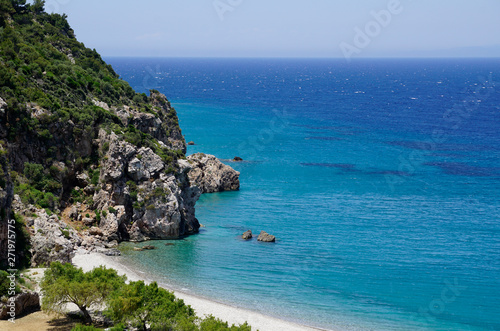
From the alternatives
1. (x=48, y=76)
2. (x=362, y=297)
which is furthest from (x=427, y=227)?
(x=48, y=76)

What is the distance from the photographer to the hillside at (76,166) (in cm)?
4941

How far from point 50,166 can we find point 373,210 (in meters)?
43.9

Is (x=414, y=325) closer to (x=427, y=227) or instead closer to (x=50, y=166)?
(x=427, y=227)

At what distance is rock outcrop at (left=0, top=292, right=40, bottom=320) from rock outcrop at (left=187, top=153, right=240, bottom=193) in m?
46.3

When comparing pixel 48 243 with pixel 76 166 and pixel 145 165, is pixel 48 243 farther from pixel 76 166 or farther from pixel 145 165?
pixel 145 165

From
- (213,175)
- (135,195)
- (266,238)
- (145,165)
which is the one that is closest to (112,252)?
(135,195)

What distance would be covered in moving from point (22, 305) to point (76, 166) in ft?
81.3

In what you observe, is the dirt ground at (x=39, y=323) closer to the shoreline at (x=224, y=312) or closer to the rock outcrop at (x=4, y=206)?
the rock outcrop at (x=4, y=206)

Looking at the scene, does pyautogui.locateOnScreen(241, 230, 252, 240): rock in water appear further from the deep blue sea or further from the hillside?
the hillside

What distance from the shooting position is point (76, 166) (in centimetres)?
5747

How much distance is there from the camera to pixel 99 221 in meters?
55.3

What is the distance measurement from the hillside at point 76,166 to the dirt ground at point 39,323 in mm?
8895

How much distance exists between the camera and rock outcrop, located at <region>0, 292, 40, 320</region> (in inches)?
1318

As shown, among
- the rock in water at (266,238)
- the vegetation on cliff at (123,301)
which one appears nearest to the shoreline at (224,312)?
the vegetation on cliff at (123,301)
